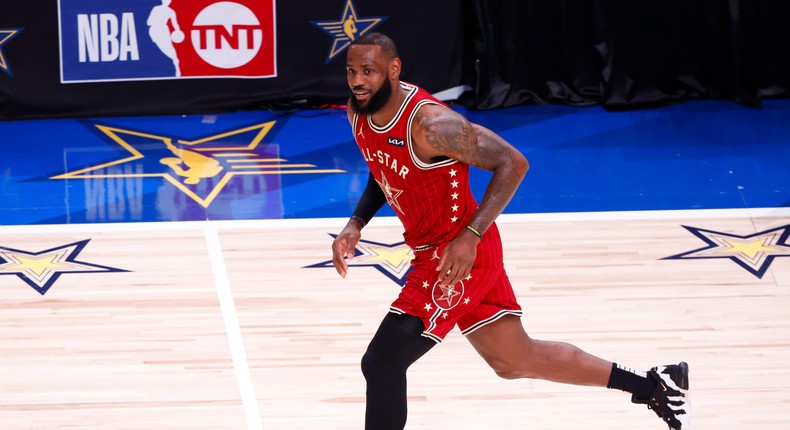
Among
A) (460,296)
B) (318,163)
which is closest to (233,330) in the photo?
(460,296)

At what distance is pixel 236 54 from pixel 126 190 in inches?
72.6

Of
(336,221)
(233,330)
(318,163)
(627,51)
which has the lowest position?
(318,163)

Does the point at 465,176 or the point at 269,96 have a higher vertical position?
the point at 465,176

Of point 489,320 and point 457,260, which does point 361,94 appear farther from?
point 489,320

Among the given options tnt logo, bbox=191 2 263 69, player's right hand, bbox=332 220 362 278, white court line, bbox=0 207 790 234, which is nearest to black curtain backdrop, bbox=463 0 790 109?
tnt logo, bbox=191 2 263 69

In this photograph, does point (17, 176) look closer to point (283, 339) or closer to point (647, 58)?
point (283, 339)

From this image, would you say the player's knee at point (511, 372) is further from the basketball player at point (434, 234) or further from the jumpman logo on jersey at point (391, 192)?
the jumpman logo on jersey at point (391, 192)

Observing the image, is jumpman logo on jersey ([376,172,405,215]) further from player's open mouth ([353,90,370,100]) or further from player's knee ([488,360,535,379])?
player's knee ([488,360,535,379])

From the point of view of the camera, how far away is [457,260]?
3.82m

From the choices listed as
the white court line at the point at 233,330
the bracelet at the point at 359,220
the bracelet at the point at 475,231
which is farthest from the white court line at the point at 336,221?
the bracelet at the point at 475,231

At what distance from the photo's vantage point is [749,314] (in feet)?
19.3

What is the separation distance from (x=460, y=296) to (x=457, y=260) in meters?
0.26

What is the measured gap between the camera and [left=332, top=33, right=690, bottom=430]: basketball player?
12.8ft

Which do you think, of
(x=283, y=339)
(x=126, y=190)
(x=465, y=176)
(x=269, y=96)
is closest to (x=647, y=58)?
(x=269, y=96)
